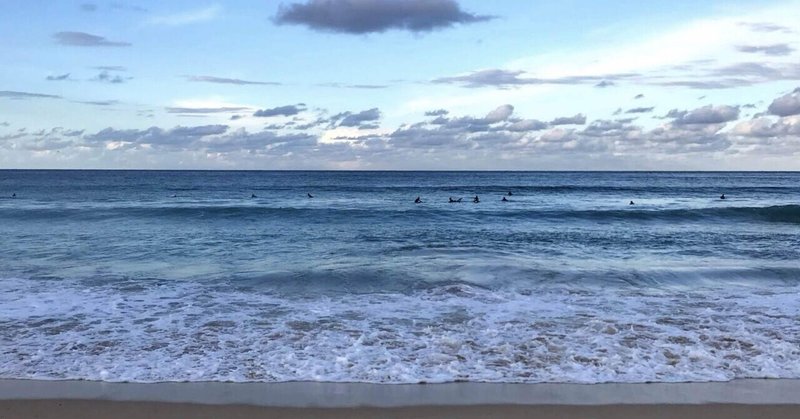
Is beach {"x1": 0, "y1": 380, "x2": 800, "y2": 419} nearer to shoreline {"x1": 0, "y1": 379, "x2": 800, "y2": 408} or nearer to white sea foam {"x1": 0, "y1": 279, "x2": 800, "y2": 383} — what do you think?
shoreline {"x1": 0, "y1": 379, "x2": 800, "y2": 408}

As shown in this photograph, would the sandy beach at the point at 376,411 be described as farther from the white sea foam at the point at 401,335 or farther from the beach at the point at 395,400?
the white sea foam at the point at 401,335

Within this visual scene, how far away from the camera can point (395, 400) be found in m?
5.78

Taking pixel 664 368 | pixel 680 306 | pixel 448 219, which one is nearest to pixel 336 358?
pixel 664 368

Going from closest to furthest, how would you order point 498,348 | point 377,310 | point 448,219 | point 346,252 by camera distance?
point 498,348
point 377,310
point 346,252
point 448,219

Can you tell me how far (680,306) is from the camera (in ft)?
32.4

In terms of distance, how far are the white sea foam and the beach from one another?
0.24 metres

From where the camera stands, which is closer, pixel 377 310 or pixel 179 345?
pixel 179 345

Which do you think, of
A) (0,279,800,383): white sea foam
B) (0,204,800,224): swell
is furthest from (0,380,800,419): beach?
(0,204,800,224): swell

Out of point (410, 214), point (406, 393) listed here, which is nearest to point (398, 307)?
point (406, 393)

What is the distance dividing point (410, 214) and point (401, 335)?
22.8 m

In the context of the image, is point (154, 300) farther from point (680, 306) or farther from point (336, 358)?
point (680, 306)

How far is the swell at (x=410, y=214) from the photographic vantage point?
95.0 feet

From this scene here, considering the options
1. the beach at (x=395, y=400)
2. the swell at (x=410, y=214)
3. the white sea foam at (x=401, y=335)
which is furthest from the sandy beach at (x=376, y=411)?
the swell at (x=410, y=214)

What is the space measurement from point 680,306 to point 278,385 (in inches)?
274
